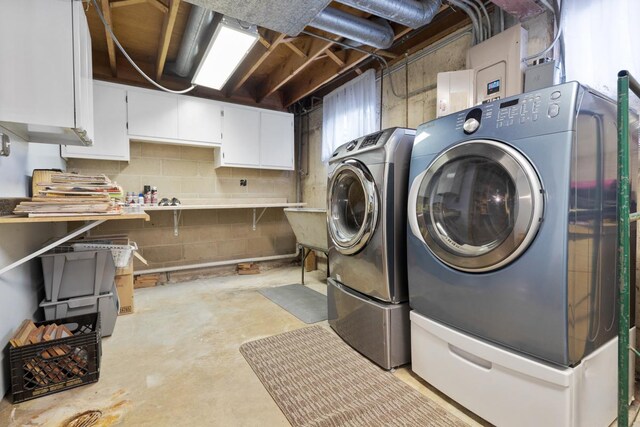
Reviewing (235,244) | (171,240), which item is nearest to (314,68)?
(235,244)

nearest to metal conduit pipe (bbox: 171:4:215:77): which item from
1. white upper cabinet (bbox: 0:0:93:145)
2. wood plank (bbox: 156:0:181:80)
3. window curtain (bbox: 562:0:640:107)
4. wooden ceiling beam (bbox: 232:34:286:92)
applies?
wood plank (bbox: 156:0:181:80)

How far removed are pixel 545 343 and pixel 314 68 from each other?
3.55m

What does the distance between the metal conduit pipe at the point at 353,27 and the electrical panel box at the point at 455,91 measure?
2.00 feet

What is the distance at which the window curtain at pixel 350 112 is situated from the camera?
124 inches

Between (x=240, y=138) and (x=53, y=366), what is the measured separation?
9.50 ft

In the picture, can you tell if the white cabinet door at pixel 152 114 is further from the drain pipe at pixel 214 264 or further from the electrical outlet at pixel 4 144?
the electrical outlet at pixel 4 144

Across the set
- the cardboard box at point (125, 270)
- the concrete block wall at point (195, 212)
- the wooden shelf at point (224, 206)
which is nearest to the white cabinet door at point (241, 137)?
the concrete block wall at point (195, 212)

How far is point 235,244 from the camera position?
419cm

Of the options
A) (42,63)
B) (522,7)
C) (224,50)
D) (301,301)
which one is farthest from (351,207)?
(42,63)

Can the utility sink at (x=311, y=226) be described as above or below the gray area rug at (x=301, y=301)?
above

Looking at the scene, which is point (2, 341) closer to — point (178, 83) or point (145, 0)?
point (145, 0)

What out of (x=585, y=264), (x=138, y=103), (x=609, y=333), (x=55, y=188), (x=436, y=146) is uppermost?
(x=138, y=103)

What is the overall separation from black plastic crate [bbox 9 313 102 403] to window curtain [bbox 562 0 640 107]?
3.07 metres

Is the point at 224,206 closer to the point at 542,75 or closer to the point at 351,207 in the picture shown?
the point at 351,207
